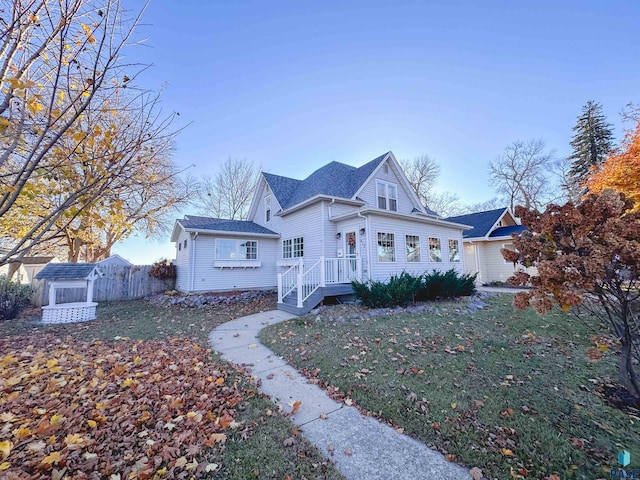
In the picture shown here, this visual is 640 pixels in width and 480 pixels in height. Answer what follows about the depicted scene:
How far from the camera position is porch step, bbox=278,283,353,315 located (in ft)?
28.9

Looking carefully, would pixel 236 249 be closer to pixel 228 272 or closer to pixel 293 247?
pixel 228 272

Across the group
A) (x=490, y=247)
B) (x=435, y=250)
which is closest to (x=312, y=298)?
(x=435, y=250)

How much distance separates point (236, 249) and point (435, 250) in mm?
10234

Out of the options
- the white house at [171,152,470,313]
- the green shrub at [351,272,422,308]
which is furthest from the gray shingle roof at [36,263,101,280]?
the green shrub at [351,272,422,308]

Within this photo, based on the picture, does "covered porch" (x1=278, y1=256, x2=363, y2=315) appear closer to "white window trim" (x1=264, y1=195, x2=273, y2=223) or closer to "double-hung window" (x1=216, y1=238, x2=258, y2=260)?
"double-hung window" (x1=216, y1=238, x2=258, y2=260)

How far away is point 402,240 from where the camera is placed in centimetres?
1186

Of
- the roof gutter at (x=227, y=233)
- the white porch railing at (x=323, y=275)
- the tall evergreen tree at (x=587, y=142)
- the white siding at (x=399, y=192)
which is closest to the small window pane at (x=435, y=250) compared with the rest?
the white siding at (x=399, y=192)

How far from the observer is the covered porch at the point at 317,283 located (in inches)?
352

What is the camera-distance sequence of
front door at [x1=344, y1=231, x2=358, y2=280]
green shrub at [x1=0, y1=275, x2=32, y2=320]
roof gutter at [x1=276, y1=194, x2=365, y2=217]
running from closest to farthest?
green shrub at [x1=0, y1=275, x2=32, y2=320], front door at [x1=344, y1=231, x2=358, y2=280], roof gutter at [x1=276, y1=194, x2=365, y2=217]

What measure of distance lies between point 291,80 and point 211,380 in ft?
36.9

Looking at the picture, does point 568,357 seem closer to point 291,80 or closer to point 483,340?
point 483,340

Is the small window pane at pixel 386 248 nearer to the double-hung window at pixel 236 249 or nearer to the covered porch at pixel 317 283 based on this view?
the covered porch at pixel 317 283

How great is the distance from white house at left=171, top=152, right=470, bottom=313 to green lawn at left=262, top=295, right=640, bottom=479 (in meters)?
3.67

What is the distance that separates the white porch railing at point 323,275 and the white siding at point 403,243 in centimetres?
84
